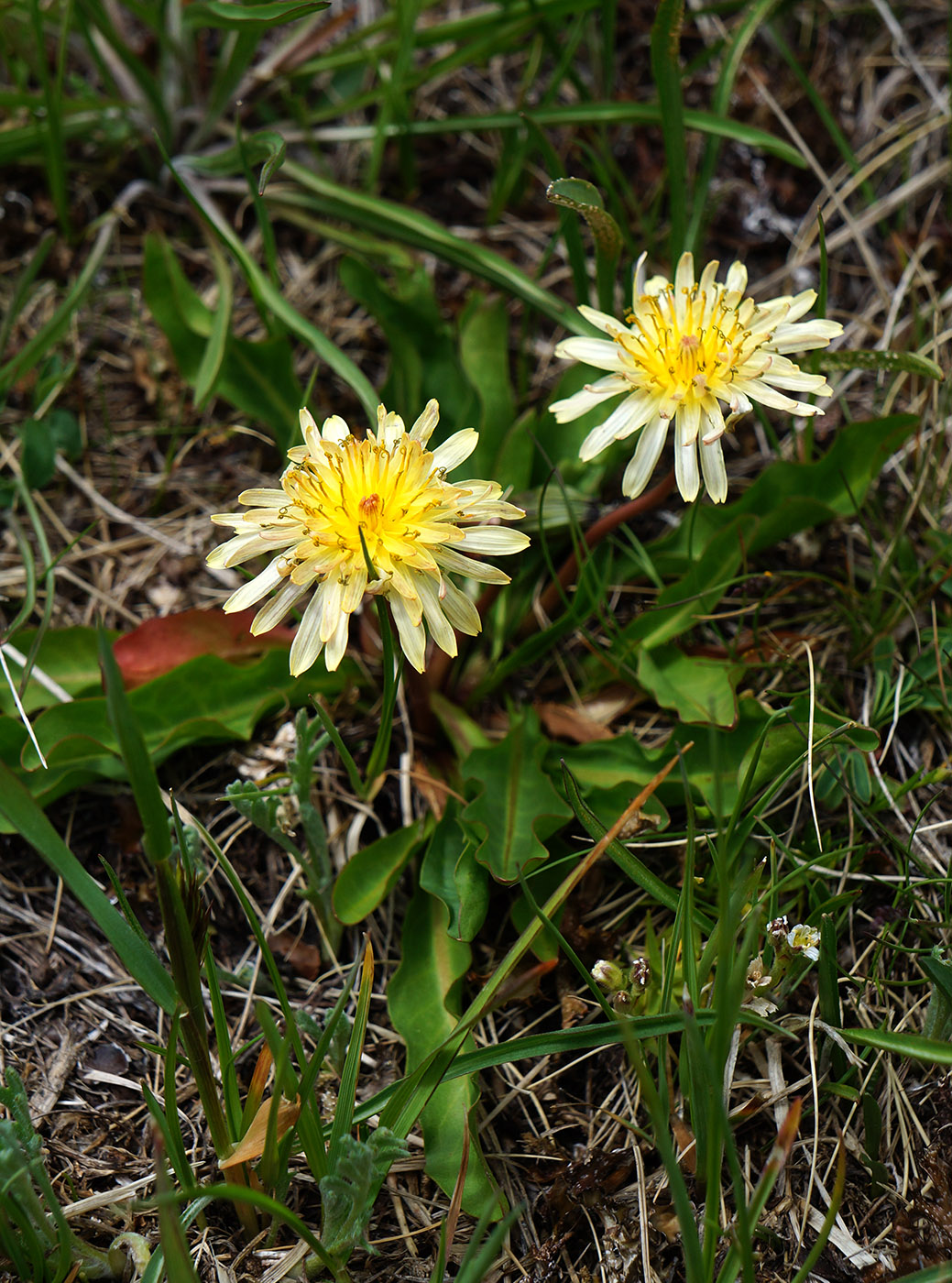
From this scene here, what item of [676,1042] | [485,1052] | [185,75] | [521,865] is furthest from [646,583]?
[185,75]

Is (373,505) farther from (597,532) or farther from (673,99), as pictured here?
(673,99)

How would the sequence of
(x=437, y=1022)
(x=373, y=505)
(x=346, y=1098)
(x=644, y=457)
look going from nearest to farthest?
(x=346, y=1098) → (x=373, y=505) → (x=437, y=1022) → (x=644, y=457)

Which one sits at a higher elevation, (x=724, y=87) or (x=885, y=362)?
(x=724, y=87)

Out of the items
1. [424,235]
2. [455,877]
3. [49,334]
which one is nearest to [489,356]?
[424,235]

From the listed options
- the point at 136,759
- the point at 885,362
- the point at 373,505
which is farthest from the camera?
the point at 885,362

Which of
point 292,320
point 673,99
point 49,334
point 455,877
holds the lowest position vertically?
point 455,877

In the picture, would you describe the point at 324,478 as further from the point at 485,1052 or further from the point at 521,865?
the point at 485,1052

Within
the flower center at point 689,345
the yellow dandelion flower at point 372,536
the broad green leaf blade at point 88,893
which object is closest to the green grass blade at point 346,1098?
the broad green leaf blade at point 88,893
